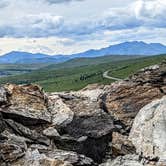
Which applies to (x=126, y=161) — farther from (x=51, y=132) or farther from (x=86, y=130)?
(x=51, y=132)

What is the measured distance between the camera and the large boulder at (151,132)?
31734mm

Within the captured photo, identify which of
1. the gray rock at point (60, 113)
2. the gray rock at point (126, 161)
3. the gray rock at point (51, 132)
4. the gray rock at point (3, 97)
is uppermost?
the gray rock at point (3, 97)


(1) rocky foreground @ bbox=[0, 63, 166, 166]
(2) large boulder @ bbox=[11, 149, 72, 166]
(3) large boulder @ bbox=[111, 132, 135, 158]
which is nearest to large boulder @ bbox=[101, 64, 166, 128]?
(1) rocky foreground @ bbox=[0, 63, 166, 166]

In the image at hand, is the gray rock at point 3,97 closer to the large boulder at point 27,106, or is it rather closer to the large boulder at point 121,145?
the large boulder at point 27,106

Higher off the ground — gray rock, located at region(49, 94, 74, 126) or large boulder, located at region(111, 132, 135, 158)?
gray rock, located at region(49, 94, 74, 126)

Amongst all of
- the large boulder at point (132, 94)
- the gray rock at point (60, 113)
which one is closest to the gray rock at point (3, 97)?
the gray rock at point (60, 113)

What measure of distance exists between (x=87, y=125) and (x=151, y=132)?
23.8ft

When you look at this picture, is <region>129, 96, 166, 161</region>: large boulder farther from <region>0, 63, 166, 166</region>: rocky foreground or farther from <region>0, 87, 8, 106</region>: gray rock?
<region>0, 87, 8, 106</region>: gray rock

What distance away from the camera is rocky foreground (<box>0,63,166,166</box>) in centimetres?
3250

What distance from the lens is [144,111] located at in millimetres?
36781

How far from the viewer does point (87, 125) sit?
127 ft

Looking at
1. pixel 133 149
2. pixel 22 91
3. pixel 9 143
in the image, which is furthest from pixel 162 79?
pixel 9 143

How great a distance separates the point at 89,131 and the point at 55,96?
754 cm

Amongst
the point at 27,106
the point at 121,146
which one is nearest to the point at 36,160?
the point at 27,106
